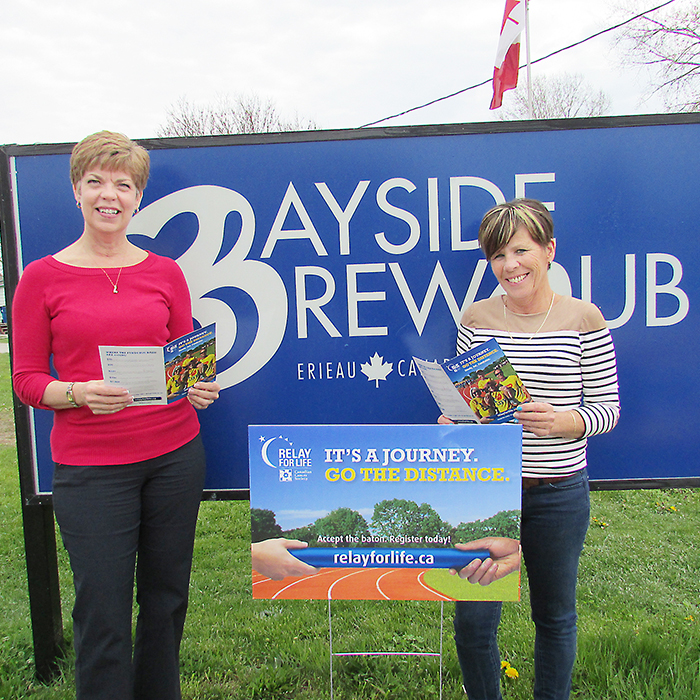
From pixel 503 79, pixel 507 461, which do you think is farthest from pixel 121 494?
pixel 503 79

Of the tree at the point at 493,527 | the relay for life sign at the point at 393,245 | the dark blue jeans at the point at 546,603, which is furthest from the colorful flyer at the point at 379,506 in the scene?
the relay for life sign at the point at 393,245

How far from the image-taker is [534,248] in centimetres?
172

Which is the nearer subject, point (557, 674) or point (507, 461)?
point (507, 461)

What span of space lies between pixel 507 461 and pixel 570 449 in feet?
0.86

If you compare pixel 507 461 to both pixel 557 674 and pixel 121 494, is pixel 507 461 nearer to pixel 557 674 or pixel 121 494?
pixel 557 674

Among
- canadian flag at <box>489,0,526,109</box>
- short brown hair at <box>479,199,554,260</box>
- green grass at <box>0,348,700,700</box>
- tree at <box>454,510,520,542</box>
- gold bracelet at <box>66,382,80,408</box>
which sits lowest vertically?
green grass at <box>0,348,700,700</box>

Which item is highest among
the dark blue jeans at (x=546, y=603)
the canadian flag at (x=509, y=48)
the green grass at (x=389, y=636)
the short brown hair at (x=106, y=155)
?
the canadian flag at (x=509, y=48)

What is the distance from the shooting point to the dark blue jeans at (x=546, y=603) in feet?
5.78

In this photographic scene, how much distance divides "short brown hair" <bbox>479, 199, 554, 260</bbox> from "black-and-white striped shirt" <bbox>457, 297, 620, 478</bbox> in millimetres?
245

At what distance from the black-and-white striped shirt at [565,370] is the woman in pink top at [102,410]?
119 centimetres

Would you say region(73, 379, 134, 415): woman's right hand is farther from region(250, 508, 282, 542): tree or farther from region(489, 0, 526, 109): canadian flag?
region(489, 0, 526, 109): canadian flag

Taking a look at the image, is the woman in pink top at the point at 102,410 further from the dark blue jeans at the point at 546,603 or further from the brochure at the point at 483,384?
the dark blue jeans at the point at 546,603

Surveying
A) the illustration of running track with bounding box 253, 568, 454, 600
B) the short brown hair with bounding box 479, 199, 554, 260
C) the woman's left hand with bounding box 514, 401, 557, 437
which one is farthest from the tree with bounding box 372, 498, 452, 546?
the short brown hair with bounding box 479, 199, 554, 260

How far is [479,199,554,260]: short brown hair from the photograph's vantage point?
1706 mm
